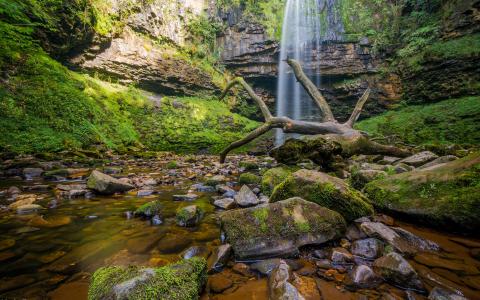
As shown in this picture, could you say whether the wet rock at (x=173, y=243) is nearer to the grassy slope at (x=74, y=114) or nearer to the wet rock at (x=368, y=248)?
the wet rock at (x=368, y=248)

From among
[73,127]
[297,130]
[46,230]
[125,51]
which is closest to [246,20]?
[125,51]

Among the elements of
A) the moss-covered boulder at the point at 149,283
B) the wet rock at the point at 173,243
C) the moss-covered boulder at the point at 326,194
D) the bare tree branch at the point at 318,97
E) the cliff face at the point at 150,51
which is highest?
the cliff face at the point at 150,51

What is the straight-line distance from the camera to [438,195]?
7.34 feet

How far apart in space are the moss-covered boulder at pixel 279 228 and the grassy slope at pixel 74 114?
23.0 feet

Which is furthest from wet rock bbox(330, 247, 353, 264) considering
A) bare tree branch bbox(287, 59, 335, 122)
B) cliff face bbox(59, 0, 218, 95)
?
cliff face bbox(59, 0, 218, 95)

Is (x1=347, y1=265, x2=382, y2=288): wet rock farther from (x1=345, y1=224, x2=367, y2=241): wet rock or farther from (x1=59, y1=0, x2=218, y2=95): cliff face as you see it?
(x1=59, y1=0, x2=218, y2=95): cliff face

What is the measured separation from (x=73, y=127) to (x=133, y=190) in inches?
338

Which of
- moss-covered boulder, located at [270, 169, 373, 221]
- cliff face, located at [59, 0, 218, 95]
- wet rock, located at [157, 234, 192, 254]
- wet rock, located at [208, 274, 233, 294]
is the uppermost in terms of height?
cliff face, located at [59, 0, 218, 95]

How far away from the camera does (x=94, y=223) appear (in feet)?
8.58

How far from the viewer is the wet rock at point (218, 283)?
57.6 inches

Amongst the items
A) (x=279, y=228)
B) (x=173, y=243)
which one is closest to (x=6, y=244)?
(x=173, y=243)

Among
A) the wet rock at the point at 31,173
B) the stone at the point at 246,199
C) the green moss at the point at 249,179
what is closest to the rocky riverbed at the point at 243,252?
the stone at the point at 246,199

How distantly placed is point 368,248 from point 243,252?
0.96 meters

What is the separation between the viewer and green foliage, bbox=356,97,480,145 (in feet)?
40.7
